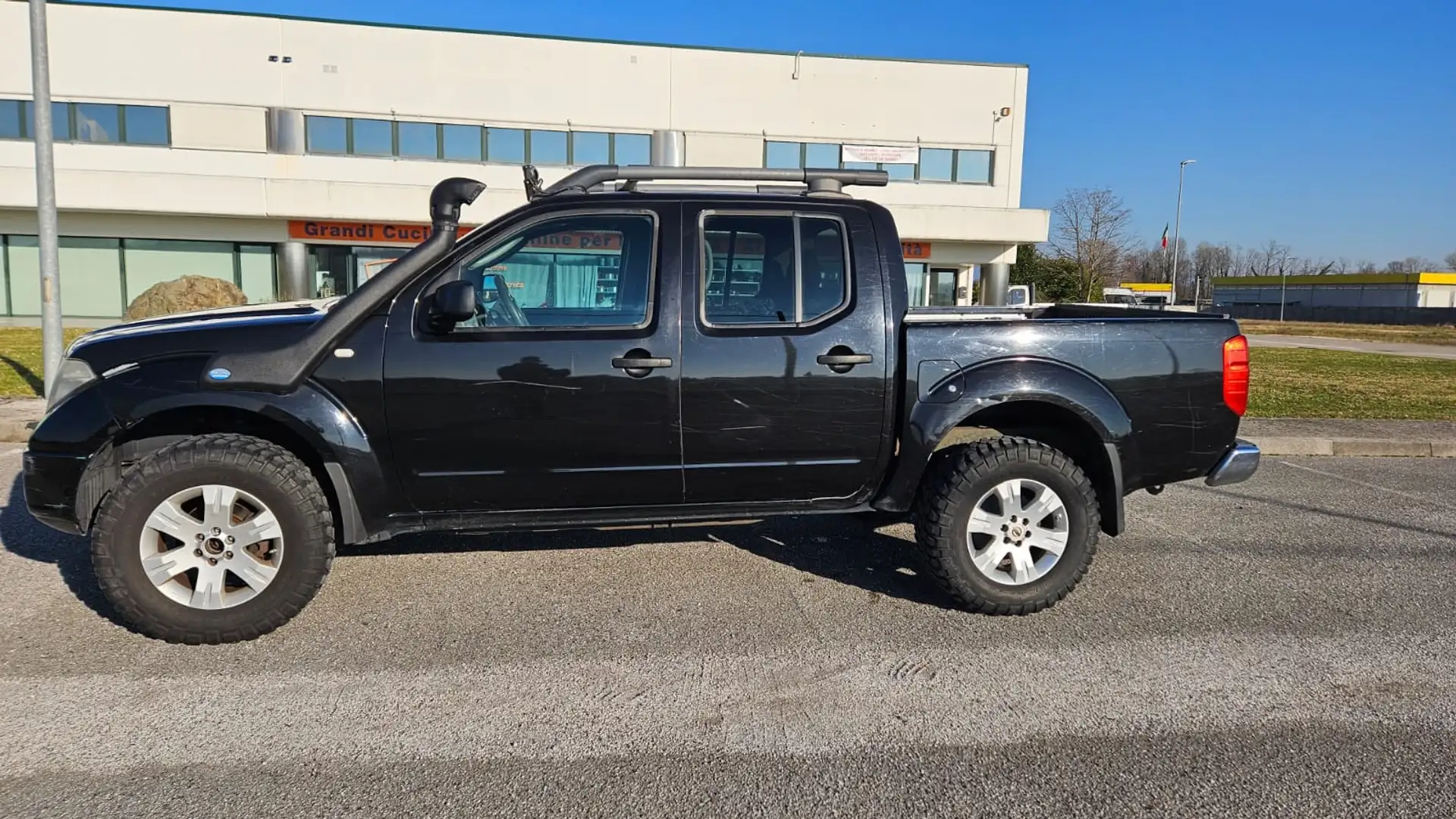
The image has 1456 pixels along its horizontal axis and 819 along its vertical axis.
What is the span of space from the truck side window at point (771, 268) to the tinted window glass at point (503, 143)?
84.1 ft

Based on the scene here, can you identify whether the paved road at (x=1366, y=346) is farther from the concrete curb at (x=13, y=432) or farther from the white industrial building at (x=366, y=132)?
the concrete curb at (x=13, y=432)

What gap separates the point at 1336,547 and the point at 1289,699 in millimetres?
2504

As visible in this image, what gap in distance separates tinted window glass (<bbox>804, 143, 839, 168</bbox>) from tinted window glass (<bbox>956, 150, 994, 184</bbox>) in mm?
4412

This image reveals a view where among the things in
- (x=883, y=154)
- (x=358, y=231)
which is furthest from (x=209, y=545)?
(x=883, y=154)

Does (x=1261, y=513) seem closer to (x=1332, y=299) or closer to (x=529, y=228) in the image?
(x=529, y=228)

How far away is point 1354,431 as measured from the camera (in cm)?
893

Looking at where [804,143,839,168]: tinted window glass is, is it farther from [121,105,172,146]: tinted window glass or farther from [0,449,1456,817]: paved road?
[0,449,1456,817]: paved road

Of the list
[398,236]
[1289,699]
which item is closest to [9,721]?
[1289,699]

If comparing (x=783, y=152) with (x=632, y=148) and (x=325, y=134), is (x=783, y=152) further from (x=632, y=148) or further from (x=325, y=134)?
(x=325, y=134)

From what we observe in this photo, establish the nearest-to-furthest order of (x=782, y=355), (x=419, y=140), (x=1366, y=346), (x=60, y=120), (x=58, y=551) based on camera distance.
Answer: (x=782, y=355), (x=58, y=551), (x=60, y=120), (x=419, y=140), (x=1366, y=346)

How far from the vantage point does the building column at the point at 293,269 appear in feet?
87.7

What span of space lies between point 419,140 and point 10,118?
11714mm

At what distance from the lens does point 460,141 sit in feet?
90.2

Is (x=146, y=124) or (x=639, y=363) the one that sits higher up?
(x=146, y=124)
